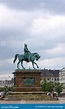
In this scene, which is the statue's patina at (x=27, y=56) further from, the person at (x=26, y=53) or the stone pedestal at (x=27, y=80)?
the stone pedestal at (x=27, y=80)

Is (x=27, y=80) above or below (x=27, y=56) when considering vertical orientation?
below

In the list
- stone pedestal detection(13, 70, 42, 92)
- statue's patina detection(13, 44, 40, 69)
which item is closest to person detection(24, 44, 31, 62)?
statue's patina detection(13, 44, 40, 69)

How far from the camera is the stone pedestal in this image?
4372 centimetres

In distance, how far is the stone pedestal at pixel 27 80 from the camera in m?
43.7

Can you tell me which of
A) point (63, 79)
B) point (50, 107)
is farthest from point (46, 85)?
point (50, 107)

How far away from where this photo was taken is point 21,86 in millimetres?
43812

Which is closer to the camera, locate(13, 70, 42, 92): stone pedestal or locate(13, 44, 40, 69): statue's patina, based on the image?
locate(13, 70, 42, 92): stone pedestal

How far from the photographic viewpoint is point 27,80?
43875mm

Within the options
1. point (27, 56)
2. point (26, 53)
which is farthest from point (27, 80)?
point (26, 53)

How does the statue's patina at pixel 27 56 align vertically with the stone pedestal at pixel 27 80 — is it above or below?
above

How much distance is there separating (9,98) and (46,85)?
3578 inches

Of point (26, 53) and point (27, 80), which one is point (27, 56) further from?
point (27, 80)

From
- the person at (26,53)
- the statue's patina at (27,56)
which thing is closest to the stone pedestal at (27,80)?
the statue's patina at (27,56)

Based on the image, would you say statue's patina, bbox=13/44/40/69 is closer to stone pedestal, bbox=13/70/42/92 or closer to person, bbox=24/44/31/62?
person, bbox=24/44/31/62
